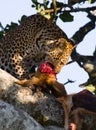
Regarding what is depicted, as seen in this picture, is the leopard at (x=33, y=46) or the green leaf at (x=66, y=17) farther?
the leopard at (x=33, y=46)

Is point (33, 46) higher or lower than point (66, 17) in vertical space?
lower

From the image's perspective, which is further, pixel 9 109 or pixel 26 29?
pixel 26 29

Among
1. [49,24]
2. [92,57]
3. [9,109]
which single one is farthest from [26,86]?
[49,24]

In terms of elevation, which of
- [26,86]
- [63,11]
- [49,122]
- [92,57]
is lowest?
[49,122]

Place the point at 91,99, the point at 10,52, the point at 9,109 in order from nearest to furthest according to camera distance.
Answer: the point at 9,109
the point at 91,99
the point at 10,52

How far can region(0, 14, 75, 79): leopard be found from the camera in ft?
37.9

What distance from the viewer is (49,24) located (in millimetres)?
12570

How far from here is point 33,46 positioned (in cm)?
1205

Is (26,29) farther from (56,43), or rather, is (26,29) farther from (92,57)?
(92,57)

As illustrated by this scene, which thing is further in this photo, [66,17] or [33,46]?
[33,46]

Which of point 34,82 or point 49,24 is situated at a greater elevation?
point 49,24

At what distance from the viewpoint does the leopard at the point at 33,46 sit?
11555mm

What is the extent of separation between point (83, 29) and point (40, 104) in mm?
4525

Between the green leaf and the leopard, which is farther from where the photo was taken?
the leopard
